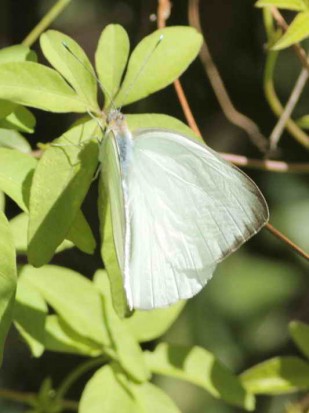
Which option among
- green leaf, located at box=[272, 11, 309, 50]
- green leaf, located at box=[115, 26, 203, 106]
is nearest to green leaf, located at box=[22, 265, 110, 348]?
green leaf, located at box=[115, 26, 203, 106]

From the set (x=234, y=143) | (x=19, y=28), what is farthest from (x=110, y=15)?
(x=234, y=143)

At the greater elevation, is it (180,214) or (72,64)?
(72,64)

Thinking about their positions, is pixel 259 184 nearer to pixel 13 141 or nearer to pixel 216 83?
pixel 216 83

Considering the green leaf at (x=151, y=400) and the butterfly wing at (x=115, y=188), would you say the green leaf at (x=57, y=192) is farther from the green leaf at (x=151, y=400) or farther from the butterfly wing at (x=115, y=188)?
the green leaf at (x=151, y=400)

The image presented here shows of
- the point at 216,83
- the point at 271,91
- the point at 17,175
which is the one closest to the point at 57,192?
the point at 17,175

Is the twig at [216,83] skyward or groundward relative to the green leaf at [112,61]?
groundward

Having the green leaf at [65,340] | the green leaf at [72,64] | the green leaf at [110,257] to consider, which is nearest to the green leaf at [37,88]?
the green leaf at [72,64]
